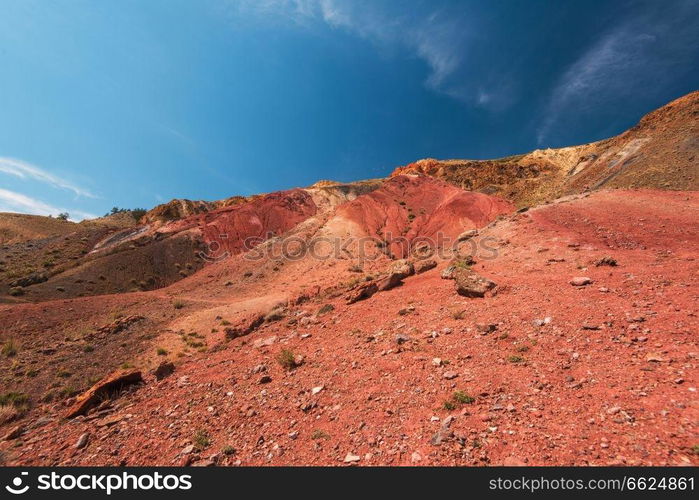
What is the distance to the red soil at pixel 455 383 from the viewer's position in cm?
490

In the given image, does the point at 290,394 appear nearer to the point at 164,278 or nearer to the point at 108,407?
the point at 108,407

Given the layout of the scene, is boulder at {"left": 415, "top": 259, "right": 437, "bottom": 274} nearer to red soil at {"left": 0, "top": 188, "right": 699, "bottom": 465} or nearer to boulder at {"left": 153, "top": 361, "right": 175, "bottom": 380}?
red soil at {"left": 0, "top": 188, "right": 699, "bottom": 465}

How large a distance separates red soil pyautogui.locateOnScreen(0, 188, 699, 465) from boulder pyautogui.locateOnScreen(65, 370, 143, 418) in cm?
49

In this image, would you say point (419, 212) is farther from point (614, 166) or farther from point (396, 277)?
point (396, 277)

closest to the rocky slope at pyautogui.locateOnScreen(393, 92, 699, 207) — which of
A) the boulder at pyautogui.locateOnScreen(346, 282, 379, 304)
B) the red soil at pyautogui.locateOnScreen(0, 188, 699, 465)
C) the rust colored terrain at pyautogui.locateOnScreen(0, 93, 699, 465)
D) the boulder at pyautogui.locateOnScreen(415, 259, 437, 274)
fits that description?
the rust colored terrain at pyautogui.locateOnScreen(0, 93, 699, 465)

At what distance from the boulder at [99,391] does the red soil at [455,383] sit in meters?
0.49

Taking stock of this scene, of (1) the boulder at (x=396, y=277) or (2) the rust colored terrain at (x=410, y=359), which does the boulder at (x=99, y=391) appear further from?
(1) the boulder at (x=396, y=277)

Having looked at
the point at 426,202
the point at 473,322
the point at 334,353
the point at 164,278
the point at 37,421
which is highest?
the point at 426,202

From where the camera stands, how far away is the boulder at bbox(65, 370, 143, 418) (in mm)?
8906

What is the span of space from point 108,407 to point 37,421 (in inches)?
77.7

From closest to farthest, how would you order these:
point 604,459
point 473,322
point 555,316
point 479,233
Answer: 1. point 604,459
2. point 555,316
3. point 473,322
4. point 479,233

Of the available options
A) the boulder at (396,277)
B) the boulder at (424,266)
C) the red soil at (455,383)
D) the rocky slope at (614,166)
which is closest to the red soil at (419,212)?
the rocky slope at (614,166)

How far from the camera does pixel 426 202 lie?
151 feet
